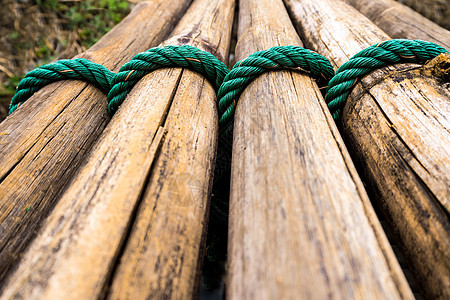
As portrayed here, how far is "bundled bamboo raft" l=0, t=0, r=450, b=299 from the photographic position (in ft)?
1.99

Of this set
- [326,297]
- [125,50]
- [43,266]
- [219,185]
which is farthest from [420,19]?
[43,266]

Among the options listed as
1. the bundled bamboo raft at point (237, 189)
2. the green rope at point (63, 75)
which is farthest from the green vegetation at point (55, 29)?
the bundled bamboo raft at point (237, 189)

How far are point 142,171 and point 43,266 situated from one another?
12.9 inches

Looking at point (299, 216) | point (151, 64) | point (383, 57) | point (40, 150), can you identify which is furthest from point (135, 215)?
point (383, 57)

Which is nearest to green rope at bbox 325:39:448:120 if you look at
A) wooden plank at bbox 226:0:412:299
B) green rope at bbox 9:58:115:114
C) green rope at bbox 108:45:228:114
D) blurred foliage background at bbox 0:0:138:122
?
wooden plank at bbox 226:0:412:299

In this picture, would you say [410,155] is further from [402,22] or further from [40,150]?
[402,22]

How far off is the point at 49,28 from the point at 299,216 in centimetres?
394

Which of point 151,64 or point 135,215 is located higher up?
point 151,64

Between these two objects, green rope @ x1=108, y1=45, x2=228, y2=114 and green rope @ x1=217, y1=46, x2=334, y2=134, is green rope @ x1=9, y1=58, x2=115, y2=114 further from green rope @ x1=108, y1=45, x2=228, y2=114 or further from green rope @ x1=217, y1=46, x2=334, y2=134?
green rope @ x1=217, y1=46, x2=334, y2=134

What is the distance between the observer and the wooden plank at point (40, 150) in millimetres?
871

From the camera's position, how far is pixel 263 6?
2.06m

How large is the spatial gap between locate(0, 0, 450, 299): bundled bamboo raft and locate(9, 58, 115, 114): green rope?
0.05m

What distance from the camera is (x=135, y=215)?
732 mm

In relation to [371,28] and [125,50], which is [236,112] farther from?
[371,28]
